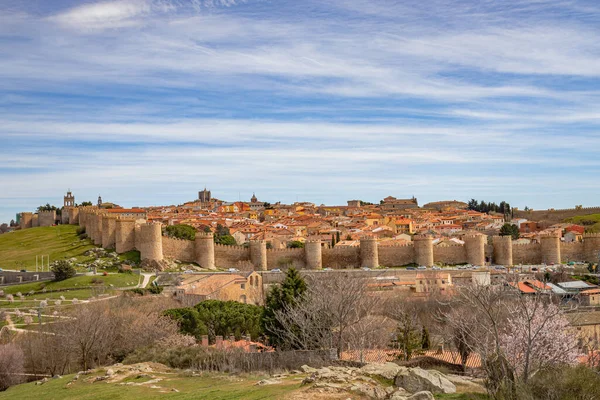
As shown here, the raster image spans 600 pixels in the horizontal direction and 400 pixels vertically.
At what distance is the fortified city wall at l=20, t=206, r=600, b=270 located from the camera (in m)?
51.3

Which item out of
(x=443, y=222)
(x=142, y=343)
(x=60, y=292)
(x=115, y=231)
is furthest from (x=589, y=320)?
(x=443, y=222)

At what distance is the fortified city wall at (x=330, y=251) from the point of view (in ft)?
168

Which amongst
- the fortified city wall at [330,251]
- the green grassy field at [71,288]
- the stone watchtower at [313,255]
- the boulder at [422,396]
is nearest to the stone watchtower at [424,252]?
the fortified city wall at [330,251]

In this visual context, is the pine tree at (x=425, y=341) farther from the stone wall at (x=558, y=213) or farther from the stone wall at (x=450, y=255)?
the stone wall at (x=558, y=213)

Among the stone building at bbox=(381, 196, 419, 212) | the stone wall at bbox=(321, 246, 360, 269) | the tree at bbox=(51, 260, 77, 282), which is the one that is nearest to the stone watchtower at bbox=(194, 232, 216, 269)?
the stone wall at bbox=(321, 246, 360, 269)

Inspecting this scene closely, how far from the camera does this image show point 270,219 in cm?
8994

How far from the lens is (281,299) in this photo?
91.2ft

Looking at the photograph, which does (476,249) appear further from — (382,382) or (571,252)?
(382,382)

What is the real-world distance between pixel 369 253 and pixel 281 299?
2692cm

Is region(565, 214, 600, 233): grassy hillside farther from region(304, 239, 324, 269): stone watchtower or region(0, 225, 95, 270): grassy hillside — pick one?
region(0, 225, 95, 270): grassy hillside

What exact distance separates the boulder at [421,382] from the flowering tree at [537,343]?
1451mm

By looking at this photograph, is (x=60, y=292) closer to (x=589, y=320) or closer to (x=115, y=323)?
(x=115, y=323)

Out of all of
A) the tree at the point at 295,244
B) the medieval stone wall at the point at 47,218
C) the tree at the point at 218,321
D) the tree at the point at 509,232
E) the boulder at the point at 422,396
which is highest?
the medieval stone wall at the point at 47,218

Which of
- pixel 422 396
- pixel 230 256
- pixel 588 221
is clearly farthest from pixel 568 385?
pixel 588 221
